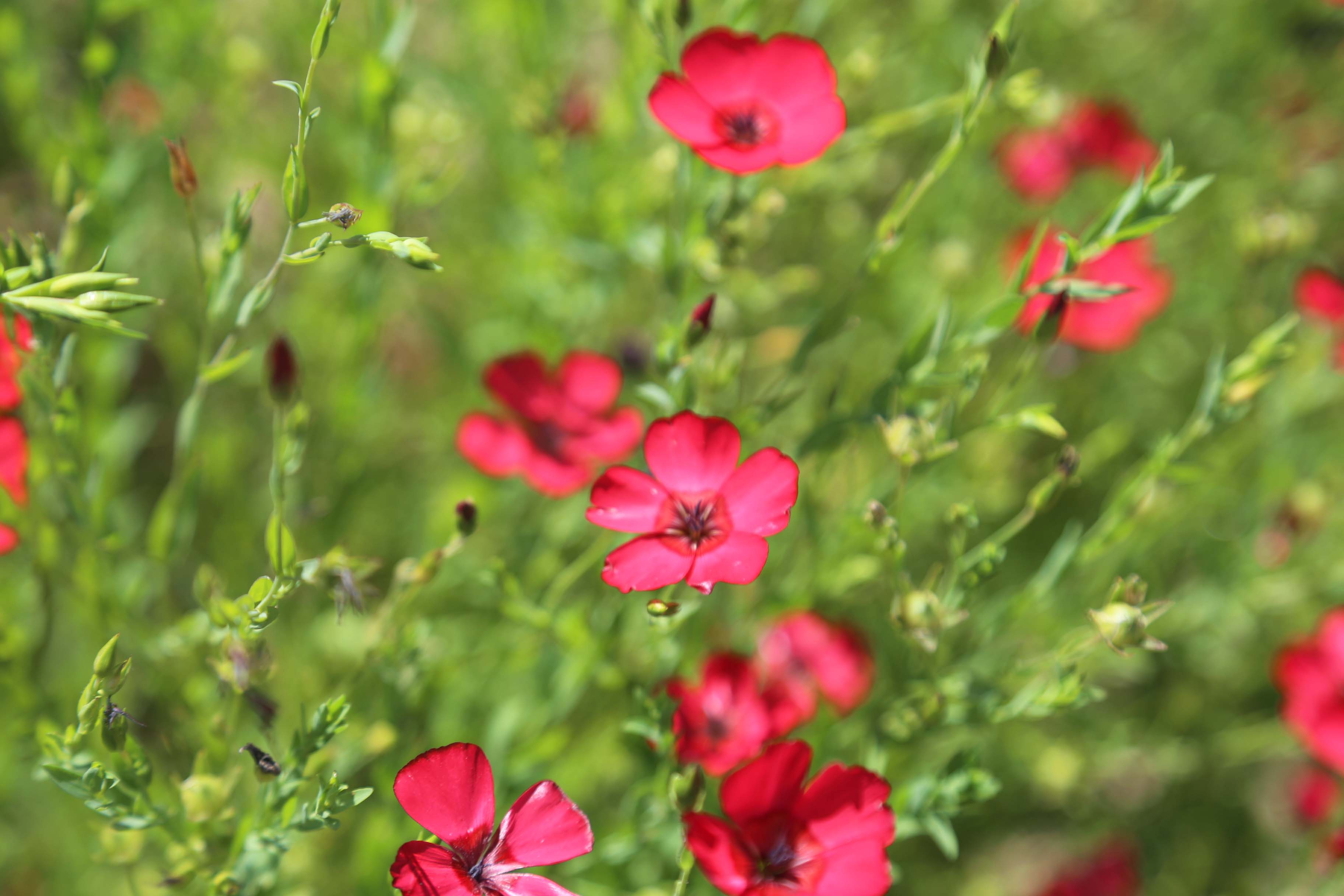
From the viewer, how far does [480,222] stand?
2816 mm

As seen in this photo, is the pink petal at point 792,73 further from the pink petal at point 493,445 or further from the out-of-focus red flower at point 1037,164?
the out-of-focus red flower at point 1037,164

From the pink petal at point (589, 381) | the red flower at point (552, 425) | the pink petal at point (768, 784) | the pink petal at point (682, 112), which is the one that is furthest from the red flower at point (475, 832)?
the pink petal at point (589, 381)

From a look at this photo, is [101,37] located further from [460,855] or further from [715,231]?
[460,855]

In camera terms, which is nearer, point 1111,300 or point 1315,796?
point 1111,300

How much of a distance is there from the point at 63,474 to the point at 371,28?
967 mm

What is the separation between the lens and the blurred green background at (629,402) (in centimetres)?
166

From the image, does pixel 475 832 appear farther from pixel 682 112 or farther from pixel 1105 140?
pixel 1105 140

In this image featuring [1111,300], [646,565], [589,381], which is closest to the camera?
[646,565]

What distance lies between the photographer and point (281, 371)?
143 centimetres

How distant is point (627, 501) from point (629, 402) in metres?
1.13

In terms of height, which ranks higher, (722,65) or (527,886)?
(722,65)

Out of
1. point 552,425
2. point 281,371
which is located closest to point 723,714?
point 552,425

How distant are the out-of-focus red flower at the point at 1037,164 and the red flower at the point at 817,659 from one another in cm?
136

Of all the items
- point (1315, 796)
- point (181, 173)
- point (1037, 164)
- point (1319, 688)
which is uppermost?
point (181, 173)
